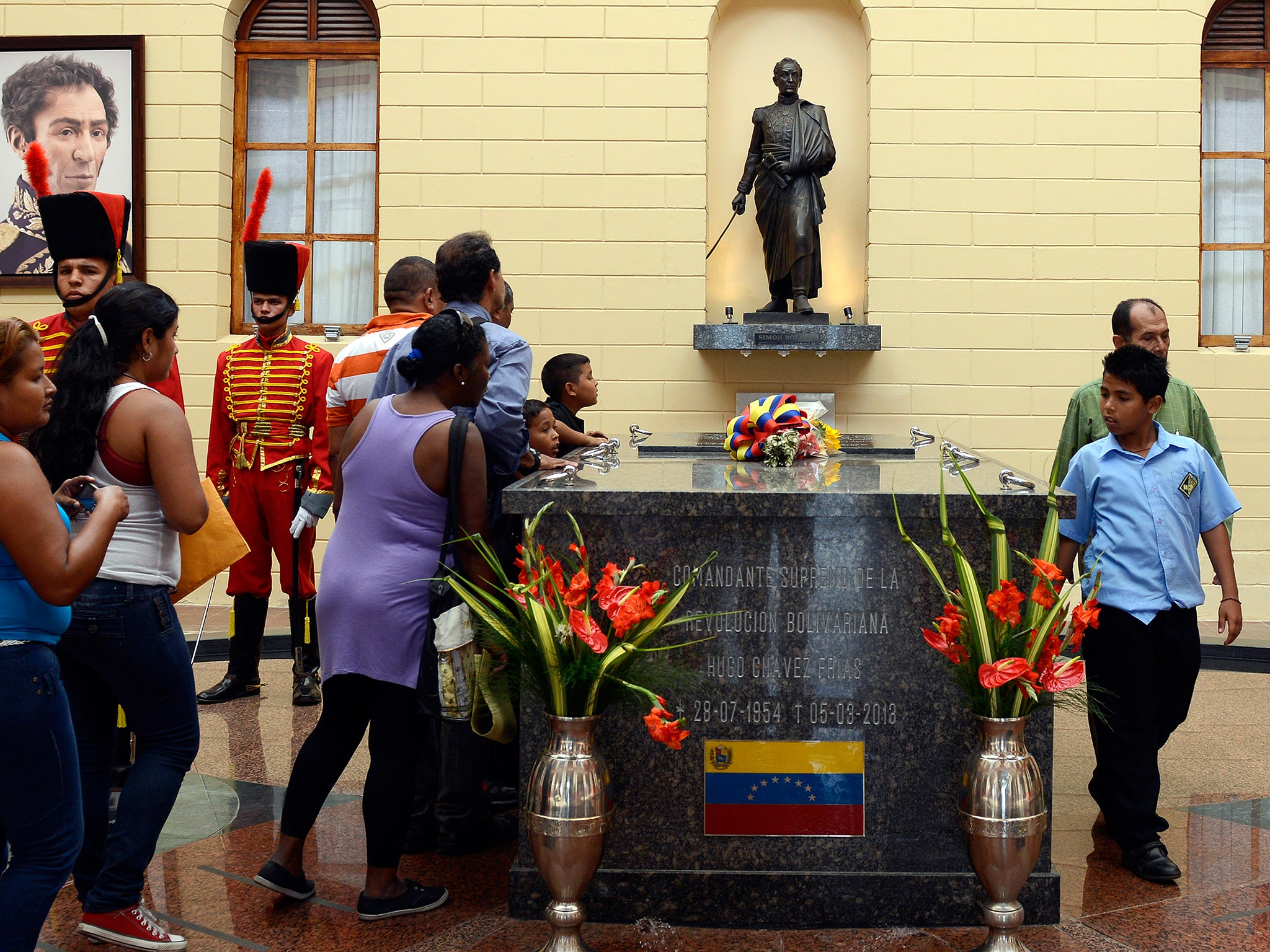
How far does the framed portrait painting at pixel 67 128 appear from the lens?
7520mm

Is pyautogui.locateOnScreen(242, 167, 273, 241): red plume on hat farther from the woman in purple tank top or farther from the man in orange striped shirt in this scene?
the woman in purple tank top

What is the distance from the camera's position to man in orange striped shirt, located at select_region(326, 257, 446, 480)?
400 centimetres

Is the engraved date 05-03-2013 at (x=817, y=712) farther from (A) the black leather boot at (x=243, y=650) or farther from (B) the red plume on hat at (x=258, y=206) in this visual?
(B) the red plume on hat at (x=258, y=206)

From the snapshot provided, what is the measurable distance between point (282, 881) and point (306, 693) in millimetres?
2202

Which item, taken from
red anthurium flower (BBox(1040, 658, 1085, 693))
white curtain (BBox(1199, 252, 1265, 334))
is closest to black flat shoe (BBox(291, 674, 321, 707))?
red anthurium flower (BBox(1040, 658, 1085, 693))

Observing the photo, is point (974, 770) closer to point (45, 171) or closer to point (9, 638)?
point (9, 638)

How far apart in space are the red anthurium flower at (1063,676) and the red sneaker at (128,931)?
1.92 metres

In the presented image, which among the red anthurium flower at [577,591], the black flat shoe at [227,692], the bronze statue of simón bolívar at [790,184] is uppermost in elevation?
the bronze statue of simón bolívar at [790,184]

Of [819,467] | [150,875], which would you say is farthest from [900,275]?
[150,875]

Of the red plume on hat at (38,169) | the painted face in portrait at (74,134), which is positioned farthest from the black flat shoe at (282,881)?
the painted face in portrait at (74,134)

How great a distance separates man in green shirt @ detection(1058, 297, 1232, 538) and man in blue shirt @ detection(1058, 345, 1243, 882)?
659 millimetres

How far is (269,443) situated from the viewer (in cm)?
505

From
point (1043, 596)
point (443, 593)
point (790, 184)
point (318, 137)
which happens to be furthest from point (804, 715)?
point (318, 137)

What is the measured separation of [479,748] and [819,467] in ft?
4.13
